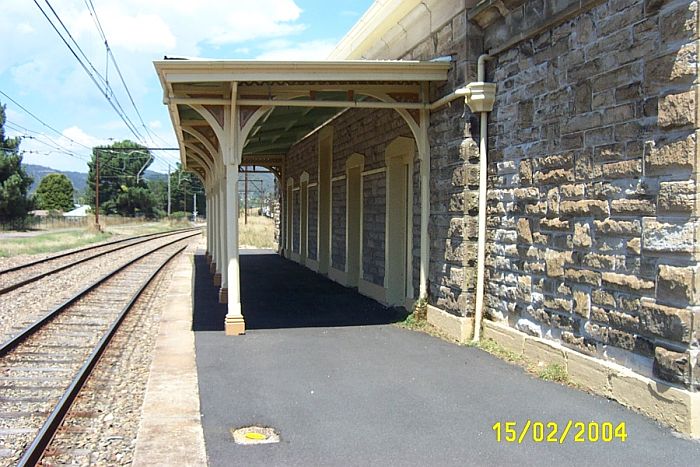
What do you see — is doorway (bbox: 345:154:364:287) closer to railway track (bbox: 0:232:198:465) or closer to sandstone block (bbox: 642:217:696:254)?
railway track (bbox: 0:232:198:465)

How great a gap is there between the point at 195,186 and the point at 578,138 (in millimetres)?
101261

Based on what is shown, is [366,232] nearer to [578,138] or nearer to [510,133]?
[510,133]

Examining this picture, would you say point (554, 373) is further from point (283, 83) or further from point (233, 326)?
point (283, 83)

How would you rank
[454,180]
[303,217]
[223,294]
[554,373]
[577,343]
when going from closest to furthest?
[577,343] < [554,373] < [454,180] < [223,294] < [303,217]

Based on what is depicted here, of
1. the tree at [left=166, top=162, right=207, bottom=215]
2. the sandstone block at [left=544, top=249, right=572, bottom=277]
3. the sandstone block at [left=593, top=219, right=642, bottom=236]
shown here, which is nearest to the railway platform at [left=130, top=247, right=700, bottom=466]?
the sandstone block at [left=544, top=249, right=572, bottom=277]

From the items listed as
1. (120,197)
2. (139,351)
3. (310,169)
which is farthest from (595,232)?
(120,197)

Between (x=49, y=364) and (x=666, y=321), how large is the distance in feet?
20.1

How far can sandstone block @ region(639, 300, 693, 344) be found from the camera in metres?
4.46

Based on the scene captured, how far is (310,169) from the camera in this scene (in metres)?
16.7

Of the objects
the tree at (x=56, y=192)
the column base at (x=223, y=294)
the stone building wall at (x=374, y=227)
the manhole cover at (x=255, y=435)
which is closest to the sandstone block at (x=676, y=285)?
the manhole cover at (x=255, y=435)

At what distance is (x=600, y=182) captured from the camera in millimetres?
5379

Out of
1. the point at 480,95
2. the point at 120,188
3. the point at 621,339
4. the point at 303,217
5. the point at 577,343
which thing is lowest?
the point at 577,343

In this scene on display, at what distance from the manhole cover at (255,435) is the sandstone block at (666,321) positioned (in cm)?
271

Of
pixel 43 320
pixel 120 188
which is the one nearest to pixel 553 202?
pixel 43 320
